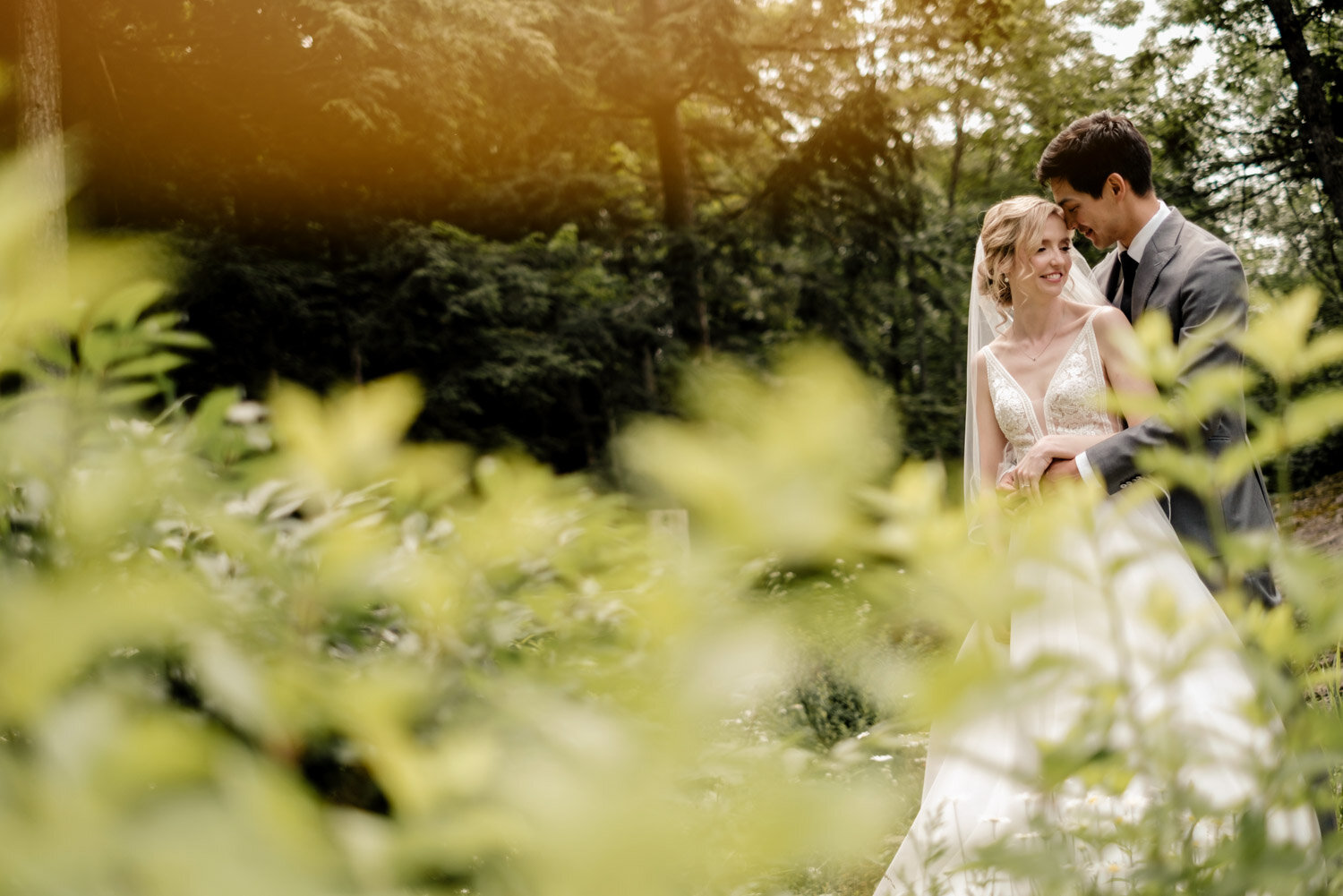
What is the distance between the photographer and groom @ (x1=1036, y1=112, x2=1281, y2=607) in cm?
236

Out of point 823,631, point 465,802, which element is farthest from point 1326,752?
point 465,802

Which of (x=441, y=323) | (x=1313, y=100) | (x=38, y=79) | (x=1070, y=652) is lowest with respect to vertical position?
(x=441, y=323)

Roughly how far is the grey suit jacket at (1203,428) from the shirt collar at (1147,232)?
0.31 ft

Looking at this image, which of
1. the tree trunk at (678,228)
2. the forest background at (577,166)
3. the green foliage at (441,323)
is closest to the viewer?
the forest background at (577,166)

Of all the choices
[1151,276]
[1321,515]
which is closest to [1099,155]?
[1151,276]

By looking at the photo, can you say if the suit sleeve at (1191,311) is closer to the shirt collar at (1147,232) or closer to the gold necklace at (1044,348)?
the shirt collar at (1147,232)

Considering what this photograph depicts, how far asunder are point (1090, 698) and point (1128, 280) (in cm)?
243

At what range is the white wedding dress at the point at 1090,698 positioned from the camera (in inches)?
28.6

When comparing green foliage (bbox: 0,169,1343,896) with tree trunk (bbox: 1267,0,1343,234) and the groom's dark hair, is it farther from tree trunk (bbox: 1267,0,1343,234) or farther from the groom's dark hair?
tree trunk (bbox: 1267,0,1343,234)

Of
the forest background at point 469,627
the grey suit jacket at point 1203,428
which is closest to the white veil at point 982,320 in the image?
the grey suit jacket at point 1203,428

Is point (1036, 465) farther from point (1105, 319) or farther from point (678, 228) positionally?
point (678, 228)

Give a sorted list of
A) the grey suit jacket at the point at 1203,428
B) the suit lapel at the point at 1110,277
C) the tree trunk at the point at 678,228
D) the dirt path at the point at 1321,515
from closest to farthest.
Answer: the grey suit jacket at the point at 1203,428 < the suit lapel at the point at 1110,277 < the dirt path at the point at 1321,515 < the tree trunk at the point at 678,228

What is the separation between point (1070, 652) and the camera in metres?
1.68

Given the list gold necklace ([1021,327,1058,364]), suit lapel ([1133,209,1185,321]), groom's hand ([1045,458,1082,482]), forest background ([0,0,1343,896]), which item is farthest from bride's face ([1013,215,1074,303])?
forest background ([0,0,1343,896])
